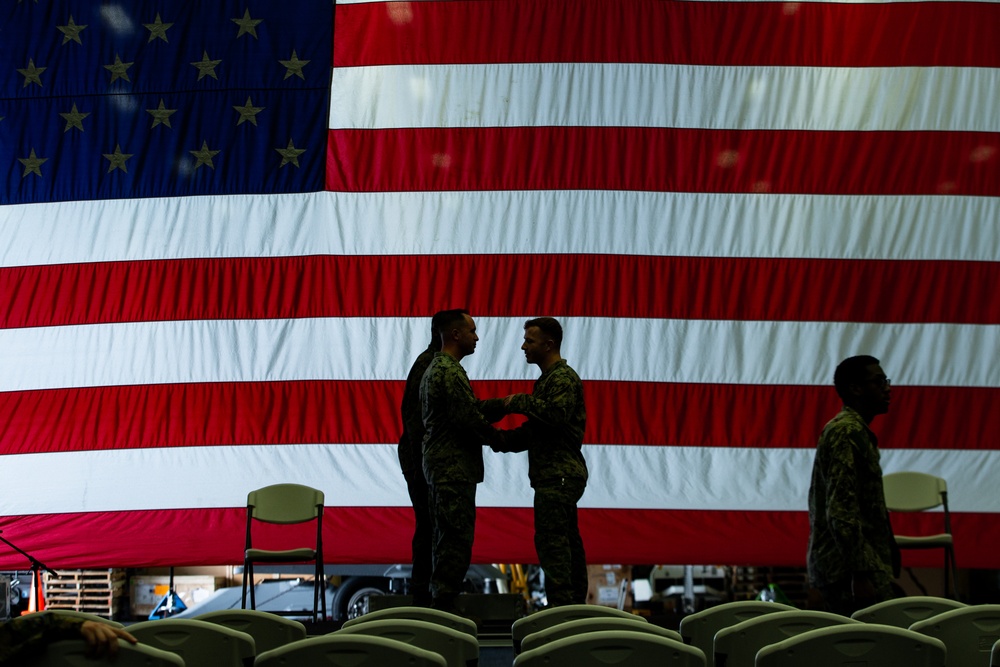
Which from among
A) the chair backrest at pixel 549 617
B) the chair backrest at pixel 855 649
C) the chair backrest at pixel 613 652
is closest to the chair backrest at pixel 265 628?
the chair backrest at pixel 549 617

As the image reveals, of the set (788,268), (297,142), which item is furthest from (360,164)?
(788,268)

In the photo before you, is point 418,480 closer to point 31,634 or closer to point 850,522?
point 850,522

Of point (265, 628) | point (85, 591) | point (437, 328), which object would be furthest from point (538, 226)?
point (85, 591)

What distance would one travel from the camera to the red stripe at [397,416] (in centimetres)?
546

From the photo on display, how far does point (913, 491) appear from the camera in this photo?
516cm

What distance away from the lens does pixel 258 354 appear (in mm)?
5625

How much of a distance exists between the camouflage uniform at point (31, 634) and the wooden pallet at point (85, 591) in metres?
4.83

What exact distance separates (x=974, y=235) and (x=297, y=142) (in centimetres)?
405

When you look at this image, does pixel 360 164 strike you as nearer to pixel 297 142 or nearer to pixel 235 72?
pixel 297 142

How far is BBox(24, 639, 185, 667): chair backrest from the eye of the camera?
175 cm

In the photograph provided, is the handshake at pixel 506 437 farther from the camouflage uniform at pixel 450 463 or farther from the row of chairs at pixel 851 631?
the row of chairs at pixel 851 631

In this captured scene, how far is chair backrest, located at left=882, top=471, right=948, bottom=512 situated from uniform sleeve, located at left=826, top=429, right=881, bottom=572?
223cm

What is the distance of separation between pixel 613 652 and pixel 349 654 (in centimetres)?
48

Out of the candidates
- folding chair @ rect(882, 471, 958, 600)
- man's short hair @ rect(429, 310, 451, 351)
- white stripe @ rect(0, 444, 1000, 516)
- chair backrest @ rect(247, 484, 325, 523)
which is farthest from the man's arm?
folding chair @ rect(882, 471, 958, 600)
